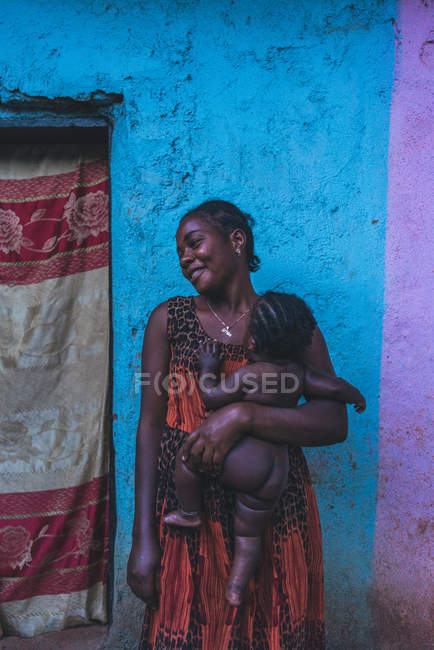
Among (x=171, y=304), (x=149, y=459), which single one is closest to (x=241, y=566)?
(x=149, y=459)

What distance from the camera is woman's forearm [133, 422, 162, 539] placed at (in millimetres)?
1470

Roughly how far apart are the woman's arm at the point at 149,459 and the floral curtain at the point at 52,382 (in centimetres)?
80

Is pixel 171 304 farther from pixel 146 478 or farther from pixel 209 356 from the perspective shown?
pixel 146 478

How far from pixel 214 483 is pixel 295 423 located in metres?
0.31

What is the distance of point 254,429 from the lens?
1.28 metres

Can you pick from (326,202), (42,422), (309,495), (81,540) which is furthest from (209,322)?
(81,540)

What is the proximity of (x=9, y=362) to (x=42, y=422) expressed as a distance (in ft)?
1.11

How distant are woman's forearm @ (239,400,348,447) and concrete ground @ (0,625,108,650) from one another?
174cm

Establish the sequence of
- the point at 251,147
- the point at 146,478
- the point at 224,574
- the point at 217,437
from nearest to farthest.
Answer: the point at 217,437 → the point at 224,574 → the point at 146,478 → the point at 251,147

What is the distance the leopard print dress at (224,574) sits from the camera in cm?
135

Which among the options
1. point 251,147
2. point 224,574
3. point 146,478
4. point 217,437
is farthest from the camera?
point 251,147

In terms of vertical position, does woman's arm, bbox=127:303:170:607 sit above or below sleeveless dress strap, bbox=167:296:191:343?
below

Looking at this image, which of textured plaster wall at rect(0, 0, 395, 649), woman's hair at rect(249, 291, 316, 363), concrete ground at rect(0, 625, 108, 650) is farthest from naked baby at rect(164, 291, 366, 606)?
concrete ground at rect(0, 625, 108, 650)

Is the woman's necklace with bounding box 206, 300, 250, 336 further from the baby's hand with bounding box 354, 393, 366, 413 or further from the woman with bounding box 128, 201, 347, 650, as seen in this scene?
the baby's hand with bounding box 354, 393, 366, 413
